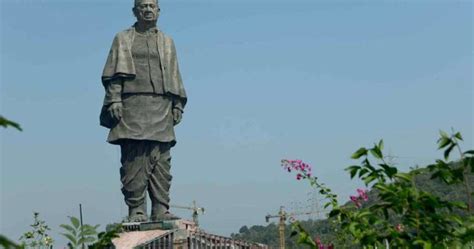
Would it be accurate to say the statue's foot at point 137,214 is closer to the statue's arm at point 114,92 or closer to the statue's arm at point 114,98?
the statue's arm at point 114,98

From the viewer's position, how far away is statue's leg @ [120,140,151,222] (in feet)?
36.0

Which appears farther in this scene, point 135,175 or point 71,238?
point 135,175

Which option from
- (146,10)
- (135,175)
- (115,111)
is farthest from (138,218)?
(146,10)

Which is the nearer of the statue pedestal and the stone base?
the statue pedestal

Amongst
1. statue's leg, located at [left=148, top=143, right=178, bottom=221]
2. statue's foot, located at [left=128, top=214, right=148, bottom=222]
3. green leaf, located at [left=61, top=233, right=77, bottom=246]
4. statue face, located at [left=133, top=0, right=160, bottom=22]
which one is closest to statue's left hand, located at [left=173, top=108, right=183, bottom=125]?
statue's leg, located at [left=148, top=143, right=178, bottom=221]

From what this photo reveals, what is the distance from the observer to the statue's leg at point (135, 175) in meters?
11.0

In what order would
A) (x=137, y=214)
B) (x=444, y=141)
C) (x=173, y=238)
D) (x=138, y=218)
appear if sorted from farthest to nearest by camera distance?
(x=137, y=214) < (x=138, y=218) < (x=173, y=238) < (x=444, y=141)

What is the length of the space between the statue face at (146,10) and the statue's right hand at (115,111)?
1357 mm

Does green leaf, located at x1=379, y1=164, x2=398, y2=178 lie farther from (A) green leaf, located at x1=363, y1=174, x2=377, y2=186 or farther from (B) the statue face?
(B) the statue face

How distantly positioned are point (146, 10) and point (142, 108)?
1.47m

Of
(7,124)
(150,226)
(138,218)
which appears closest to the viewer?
(7,124)

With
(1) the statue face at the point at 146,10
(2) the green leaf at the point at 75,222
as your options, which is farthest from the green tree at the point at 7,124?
(1) the statue face at the point at 146,10

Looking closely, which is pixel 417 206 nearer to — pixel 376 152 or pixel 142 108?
pixel 376 152

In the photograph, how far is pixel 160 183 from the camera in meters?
11.2
